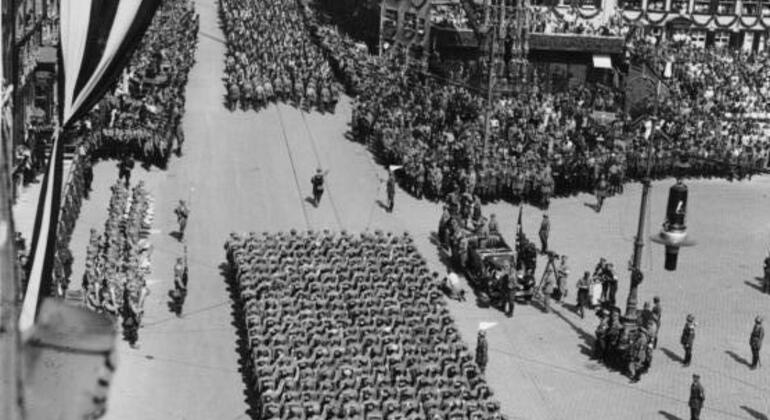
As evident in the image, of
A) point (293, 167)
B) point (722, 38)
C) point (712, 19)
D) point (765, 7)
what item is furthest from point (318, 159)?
point (765, 7)

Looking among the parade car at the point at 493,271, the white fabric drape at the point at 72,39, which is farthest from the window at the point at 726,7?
the white fabric drape at the point at 72,39

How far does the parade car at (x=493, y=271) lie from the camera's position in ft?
104

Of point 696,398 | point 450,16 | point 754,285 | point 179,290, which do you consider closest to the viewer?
point 696,398

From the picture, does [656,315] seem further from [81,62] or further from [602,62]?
[602,62]

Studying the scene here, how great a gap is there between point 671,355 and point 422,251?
8.19 metres

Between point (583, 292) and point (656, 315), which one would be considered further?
point (583, 292)

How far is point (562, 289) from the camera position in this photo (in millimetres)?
32562

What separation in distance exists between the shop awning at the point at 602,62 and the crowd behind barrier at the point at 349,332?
98.9ft

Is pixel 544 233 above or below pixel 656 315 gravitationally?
below

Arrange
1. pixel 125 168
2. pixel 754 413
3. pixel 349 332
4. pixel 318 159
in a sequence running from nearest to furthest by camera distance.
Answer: pixel 349 332 → pixel 754 413 → pixel 125 168 → pixel 318 159

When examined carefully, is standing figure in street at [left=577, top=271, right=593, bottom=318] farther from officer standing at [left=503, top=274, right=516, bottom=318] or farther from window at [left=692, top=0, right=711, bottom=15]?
window at [left=692, top=0, right=711, bottom=15]

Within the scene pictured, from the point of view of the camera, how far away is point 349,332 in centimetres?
2625

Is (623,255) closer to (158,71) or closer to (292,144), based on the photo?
(292,144)

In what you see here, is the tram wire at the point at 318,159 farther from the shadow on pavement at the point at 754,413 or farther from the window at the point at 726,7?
the window at the point at 726,7
